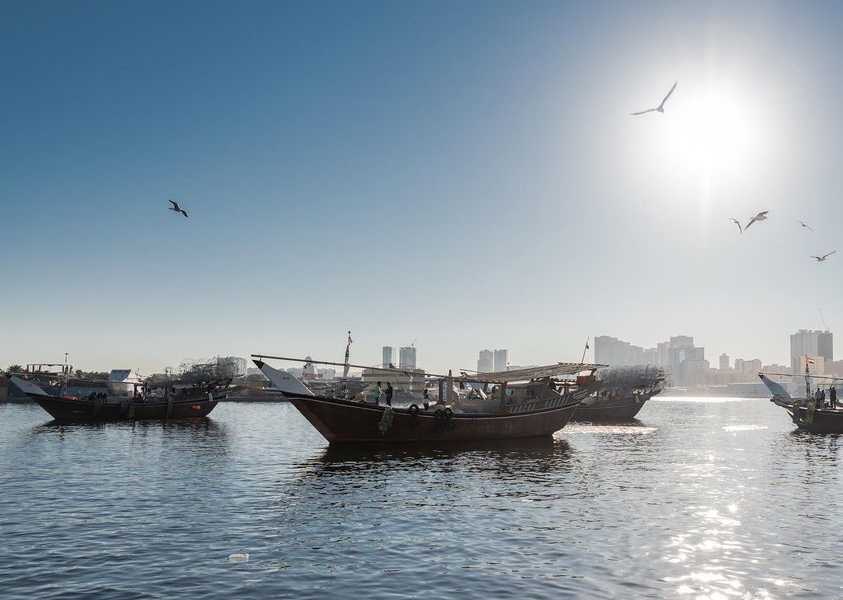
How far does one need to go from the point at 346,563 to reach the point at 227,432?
45.4 m

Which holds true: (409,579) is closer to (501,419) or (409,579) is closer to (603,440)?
(501,419)

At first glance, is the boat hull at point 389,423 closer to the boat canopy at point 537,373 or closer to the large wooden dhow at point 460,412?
the large wooden dhow at point 460,412

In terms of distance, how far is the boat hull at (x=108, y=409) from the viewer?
218 feet

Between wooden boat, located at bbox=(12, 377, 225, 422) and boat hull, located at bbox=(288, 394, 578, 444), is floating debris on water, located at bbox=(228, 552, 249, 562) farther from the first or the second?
wooden boat, located at bbox=(12, 377, 225, 422)

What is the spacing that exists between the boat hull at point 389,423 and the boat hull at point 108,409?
1498 inches

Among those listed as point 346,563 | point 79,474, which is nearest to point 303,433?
point 79,474

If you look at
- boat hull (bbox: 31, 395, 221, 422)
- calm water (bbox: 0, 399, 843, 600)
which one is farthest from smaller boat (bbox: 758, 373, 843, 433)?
boat hull (bbox: 31, 395, 221, 422)

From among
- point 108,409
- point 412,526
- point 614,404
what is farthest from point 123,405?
point 614,404

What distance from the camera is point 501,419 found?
149 feet

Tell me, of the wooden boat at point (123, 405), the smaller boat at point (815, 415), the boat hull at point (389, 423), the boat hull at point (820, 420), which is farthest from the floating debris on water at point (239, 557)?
the boat hull at point (820, 420)

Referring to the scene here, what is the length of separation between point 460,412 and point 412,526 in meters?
25.7

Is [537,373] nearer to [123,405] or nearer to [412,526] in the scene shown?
[412,526]

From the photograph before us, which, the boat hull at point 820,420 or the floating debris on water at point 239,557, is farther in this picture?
the boat hull at point 820,420

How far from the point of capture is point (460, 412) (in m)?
45.5
